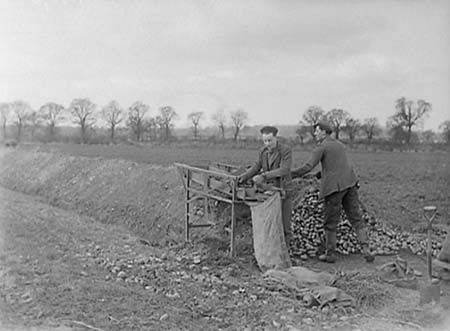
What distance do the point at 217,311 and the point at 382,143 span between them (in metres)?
23.0

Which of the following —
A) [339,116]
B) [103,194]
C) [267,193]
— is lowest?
[103,194]

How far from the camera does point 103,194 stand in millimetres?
15344

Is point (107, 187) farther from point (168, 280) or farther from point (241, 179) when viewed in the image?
point (168, 280)

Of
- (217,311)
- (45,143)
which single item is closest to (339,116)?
(45,143)

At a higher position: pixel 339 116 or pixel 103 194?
pixel 339 116

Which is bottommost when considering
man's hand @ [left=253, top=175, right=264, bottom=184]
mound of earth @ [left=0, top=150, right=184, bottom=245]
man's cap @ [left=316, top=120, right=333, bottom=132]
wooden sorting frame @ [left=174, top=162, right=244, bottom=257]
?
mound of earth @ [left=0, top=150, right=184, bottom=245]

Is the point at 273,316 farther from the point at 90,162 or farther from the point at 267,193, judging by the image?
the point at 90,162

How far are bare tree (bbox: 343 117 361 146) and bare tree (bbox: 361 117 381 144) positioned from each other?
1.21 feet

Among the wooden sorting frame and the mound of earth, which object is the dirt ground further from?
the mound of earth

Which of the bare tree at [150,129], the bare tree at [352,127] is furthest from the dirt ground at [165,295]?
the bare tree at [150,129]

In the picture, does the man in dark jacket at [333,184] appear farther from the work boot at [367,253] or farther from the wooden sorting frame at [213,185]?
the wooden sorting frame at [213,185]

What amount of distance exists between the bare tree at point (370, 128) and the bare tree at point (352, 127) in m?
0.37

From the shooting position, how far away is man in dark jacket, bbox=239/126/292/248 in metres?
6.70

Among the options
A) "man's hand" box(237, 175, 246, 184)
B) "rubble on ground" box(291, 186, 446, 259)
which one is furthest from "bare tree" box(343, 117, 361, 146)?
"man's hand" box(237, 175, 246, 184)
